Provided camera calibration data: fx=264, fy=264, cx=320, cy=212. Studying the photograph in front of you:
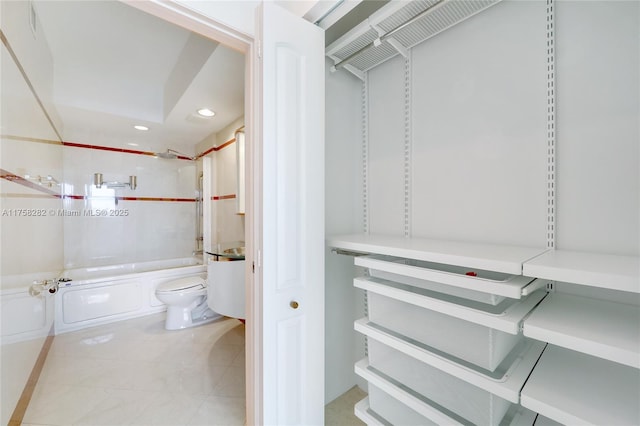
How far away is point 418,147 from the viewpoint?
1.42 m

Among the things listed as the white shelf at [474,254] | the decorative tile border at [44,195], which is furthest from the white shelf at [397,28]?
the decorative tile border at [44,195]

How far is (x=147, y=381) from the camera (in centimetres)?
186

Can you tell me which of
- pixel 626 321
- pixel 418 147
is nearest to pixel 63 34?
pixel 418 147

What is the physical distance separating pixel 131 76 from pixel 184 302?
2.39 meters

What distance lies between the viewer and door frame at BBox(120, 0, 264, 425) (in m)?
1.08

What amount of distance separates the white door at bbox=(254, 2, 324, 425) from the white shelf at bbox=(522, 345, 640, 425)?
2.77ft

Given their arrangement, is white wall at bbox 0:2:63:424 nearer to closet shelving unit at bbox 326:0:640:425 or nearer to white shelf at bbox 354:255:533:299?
closet shelving unit at bbox 326:0:640:425

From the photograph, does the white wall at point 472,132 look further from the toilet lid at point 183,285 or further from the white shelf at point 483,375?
the toilet lid at point 183,285

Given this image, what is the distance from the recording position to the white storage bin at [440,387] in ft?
2.86

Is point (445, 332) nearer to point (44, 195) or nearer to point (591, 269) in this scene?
point (591, 269)

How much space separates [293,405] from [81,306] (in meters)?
2.77

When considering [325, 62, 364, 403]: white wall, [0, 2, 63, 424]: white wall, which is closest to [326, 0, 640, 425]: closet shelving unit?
[325, 62, 364, 403]: white wall

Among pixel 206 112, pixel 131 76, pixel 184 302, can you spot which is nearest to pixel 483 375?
pixel 184 302

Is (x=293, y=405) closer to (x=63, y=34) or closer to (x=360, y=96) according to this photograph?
(x=360, y=96)
